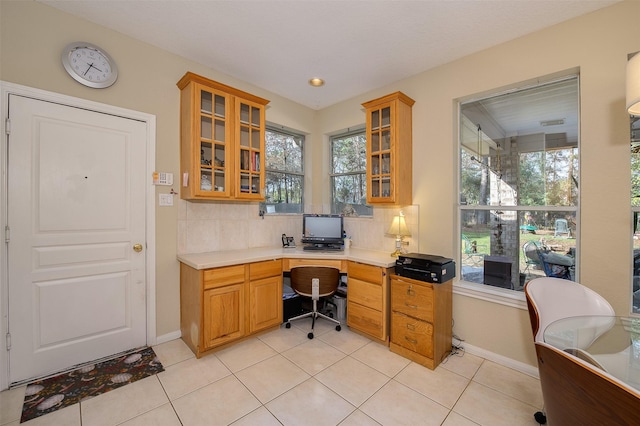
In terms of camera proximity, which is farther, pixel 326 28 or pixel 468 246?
pixel 468 246

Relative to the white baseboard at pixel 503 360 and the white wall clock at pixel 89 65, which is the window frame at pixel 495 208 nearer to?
the white baseboard at pixel 503 360

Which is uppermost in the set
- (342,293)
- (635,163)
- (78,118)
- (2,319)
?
(78,118)

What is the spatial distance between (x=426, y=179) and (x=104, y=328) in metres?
3.40

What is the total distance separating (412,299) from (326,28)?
2483 mm

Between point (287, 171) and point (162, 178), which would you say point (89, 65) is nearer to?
point (162, 178)

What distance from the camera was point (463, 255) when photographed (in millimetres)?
2770

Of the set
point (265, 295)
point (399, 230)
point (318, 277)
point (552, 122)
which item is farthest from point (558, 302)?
point (265, 295)

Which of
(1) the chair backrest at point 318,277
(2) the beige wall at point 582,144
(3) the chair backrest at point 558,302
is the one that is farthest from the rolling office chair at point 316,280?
(3) the chair backrest at point 558,302

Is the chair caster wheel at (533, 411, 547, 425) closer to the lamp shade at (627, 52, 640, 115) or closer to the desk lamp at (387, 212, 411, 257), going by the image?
the desk lamp at (387, 212, 411, 257)

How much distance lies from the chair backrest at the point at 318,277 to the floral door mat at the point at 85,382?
141 centimetres

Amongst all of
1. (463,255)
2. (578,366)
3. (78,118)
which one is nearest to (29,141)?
(78,118)

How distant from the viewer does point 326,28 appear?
225cm

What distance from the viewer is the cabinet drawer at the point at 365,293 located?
2.64 m

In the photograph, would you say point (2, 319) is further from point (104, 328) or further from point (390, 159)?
point (390, 159)
